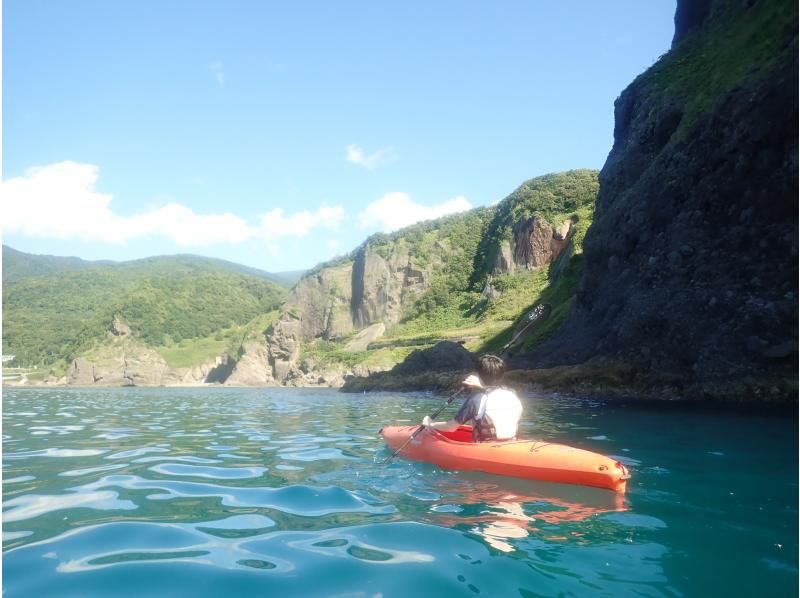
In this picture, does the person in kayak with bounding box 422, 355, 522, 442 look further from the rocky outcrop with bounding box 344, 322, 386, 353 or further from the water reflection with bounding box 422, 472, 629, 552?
the rocky outcrop with bounding box 344, 322, 386, 353

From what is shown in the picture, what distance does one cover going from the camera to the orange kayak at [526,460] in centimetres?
693

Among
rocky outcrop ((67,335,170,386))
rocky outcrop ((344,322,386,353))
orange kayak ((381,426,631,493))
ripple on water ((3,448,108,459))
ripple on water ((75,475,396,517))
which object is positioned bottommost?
rocky outcrop ((67,335,170,386))

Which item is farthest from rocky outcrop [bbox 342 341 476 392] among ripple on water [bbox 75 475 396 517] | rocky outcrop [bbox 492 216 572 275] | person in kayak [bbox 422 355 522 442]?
rocky outcrop [bbox 492 216 572 275]

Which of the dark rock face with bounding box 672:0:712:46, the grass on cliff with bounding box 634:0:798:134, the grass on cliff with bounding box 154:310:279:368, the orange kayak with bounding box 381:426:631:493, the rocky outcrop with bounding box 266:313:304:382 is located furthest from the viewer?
the grass on cliff with bounding box 154:310:279:368

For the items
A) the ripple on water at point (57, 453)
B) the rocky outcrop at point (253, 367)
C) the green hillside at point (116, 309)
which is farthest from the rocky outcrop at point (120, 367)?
the ripple on water at point (57, 453)

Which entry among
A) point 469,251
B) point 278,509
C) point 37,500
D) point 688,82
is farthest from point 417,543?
point 469,251

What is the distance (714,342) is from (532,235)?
2257 inches

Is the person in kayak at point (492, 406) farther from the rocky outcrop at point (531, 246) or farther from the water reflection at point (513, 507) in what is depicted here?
the rocky outcrop at point (531, 246)

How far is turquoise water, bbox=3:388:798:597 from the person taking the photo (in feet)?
13.6

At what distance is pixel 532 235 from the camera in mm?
75188

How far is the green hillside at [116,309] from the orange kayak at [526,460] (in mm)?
108998

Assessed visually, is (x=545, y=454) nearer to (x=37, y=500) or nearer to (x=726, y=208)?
(x=37, y=500)

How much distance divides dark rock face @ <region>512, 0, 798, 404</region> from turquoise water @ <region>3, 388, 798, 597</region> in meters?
8.89

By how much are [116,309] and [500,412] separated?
419 feet
